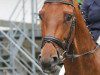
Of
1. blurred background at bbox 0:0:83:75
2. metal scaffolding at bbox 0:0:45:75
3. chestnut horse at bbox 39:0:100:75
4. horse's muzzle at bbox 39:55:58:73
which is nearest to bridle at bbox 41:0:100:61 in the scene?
chestnut horse at bbox 39:0:100:75

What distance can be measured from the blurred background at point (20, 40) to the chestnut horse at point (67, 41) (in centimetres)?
347

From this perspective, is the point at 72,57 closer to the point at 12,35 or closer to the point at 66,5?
the point at 66,5

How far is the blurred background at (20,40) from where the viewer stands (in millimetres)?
9586

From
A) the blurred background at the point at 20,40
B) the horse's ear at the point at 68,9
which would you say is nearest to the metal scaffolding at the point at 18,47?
the blurred background at the point at 20,40

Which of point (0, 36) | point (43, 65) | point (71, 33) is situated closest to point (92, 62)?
point (71, 33)

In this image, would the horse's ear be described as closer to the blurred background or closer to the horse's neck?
the horse's neck

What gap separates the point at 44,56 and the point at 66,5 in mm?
659

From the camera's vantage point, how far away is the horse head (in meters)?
4.42

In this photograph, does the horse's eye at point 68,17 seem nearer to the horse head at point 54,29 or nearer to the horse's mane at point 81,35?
the horse head at point 54,29

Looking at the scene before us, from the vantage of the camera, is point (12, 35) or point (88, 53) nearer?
point (88, 53)

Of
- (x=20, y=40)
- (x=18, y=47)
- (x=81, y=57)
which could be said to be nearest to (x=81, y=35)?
(x=81, y=57)

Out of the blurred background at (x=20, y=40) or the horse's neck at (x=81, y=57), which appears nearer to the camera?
the horse's neck at (x=81, y=57)

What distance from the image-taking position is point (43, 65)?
4.44m

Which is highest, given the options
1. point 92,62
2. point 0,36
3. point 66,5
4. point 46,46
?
point 66,5
